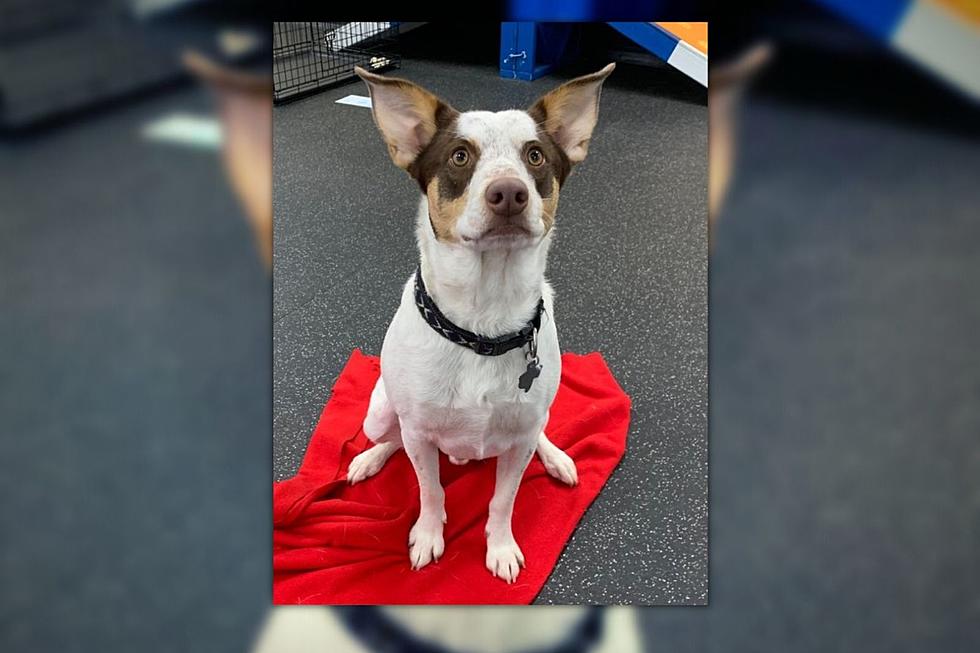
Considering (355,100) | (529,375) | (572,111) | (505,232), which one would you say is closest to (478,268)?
(505,232)

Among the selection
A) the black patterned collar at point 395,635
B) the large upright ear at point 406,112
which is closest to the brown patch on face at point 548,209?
the large upright ear at point 406,112

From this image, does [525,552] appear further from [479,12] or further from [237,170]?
[479,12]

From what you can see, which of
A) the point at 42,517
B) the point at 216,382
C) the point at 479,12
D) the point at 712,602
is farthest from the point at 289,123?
the point at 712,602

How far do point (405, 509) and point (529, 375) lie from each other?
1.69 ft

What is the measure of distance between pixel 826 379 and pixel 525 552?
74cm

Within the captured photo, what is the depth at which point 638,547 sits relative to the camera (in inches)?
58.2

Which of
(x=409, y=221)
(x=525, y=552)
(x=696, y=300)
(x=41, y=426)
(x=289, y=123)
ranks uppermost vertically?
(x=289, y=123)

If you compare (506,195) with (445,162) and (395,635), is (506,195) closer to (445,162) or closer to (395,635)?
(445,162)

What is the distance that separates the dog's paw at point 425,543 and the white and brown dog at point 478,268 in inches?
7.3

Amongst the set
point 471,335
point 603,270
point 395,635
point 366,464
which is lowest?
point 395,635

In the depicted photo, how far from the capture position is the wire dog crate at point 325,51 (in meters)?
1.34

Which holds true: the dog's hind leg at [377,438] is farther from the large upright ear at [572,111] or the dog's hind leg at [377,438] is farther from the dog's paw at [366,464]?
the large upright ear at [572,111]

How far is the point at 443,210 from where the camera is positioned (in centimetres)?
115

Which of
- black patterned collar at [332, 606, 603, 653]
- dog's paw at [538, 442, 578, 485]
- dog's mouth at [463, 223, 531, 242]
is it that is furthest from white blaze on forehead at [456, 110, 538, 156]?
black patterned collar at [332, 606, 603, 653]
